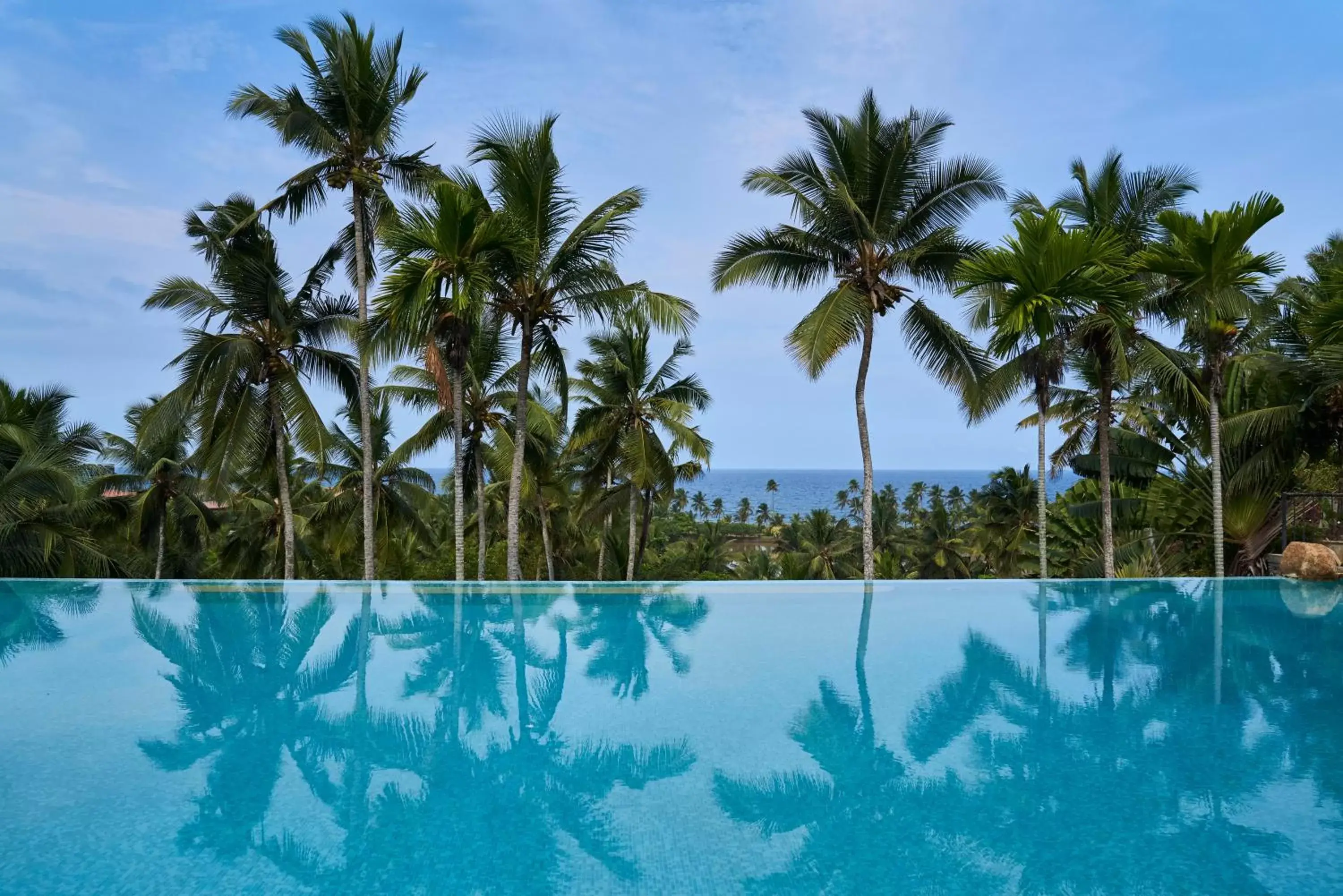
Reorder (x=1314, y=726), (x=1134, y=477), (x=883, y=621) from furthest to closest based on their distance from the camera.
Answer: (x=1134, y=477)
(x=883, y=621)
(x=1314, y=726)

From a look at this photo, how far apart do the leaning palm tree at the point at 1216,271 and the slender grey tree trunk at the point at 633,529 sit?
11.2 m

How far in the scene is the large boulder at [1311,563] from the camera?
10.1m

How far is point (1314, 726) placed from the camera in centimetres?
532

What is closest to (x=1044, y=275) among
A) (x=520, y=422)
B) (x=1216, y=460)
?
(x=1216, y=460)

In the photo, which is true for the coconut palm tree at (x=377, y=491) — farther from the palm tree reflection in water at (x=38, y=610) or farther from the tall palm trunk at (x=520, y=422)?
the palm tree reflection in water at (x=38, y=610)

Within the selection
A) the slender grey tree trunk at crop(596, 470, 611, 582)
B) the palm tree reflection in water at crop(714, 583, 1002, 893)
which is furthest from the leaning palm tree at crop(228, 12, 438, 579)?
the palm tree reflection in water at crop(714, 583, 1002, 893)

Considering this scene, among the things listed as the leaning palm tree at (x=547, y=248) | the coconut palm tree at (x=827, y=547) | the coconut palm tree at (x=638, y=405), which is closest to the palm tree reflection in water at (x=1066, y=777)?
the leaning palm tree at (x=547, y=248)

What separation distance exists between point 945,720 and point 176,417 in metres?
12.6

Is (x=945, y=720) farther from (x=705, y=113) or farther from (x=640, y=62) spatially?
(x=705, y=113)

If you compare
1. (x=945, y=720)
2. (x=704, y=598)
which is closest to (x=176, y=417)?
(x=704, y=598)

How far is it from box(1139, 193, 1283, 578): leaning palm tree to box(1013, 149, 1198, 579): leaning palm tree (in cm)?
92

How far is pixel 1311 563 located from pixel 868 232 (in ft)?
22.7

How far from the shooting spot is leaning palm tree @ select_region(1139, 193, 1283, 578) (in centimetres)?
1019

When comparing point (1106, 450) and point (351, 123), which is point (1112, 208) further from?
point (351, 123)
